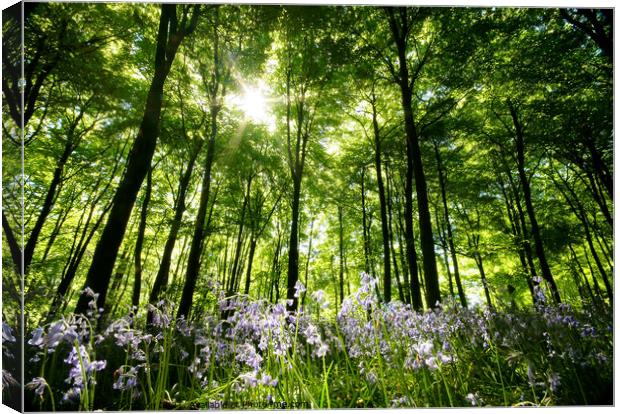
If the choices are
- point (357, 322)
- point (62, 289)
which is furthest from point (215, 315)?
point (62, 289)

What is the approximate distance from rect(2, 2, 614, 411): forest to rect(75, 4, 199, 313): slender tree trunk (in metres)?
0.03

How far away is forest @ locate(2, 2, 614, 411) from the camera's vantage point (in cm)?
252

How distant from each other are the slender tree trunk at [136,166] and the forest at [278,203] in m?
0.03

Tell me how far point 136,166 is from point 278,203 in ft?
13.4

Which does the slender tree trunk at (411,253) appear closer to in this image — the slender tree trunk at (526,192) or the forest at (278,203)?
the forest at (278,203)

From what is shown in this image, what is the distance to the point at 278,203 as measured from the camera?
7.63 m

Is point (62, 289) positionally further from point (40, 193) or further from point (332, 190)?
point (332, 190)

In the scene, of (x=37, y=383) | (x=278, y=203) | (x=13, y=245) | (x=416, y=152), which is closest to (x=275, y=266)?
(x=278, y=203)

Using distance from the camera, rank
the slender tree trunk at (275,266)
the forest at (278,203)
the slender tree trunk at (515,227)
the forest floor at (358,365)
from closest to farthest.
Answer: the forest floor at (358,365) → the forest at (278,203) → the slender tree trunk at (515,227) → the slender tree trunk at (275,266)

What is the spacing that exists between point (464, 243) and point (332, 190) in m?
3.67

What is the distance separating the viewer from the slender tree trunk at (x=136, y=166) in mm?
3383

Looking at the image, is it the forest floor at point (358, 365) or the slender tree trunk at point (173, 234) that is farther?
the slender tree trunk at point (173, 234)

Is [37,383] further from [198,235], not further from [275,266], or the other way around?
[275,266]

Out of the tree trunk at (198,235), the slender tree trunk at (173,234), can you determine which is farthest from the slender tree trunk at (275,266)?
the slender tree trunk at (173,234)
